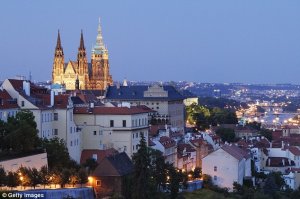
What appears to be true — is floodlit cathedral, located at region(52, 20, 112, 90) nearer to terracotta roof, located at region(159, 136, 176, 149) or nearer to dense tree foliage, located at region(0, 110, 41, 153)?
terracotta roof, located at region(159, 136, 176, 149)

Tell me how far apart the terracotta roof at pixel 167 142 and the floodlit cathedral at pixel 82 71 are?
7265cm

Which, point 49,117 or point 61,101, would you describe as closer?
point 49,117

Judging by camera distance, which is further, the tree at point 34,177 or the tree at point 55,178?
the tree at point 55,178

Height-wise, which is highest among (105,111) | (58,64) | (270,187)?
(58,64)

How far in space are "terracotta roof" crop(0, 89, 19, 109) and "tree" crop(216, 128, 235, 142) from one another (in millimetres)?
41756

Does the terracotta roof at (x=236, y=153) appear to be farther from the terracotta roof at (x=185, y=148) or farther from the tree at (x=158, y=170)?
the tree at (x=158, y=170)

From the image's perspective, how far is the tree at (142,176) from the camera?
152ft

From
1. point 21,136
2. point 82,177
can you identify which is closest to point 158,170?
point 82,177

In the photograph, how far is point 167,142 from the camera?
66.8 m

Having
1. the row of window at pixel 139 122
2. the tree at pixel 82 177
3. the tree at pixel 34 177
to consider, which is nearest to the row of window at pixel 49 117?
the row of window at pixel 139 122

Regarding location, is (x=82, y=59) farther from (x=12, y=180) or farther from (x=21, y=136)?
(x=12, y=180)

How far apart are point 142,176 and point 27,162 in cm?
645

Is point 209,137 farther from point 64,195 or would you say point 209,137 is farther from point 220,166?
point 64,195

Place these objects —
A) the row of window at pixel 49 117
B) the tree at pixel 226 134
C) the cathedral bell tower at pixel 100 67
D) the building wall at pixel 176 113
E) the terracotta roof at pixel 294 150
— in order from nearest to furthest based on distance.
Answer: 1. the row of window at pixel 49 117
2. the terracotta roof at pixel 294 150
3. the tree at pixel 226 134
4. the building wall at pixel 176 113
5. the cathedral bell tower at pixel 100 67
